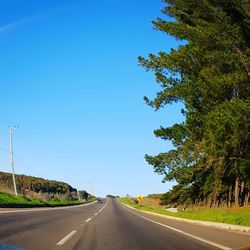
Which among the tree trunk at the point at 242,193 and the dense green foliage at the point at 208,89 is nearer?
the dense green foliage at the point at 208,89

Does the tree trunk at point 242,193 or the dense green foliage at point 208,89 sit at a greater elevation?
the dense green foliage at point 208,89

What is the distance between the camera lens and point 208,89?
101 ft

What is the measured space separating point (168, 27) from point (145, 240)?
69.5 ft

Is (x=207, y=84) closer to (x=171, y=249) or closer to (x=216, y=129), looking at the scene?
(x=216, y=129)

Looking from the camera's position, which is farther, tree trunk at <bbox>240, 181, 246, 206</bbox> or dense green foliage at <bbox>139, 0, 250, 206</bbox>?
tree trunk at <bbox>240, 181, 246, 206</bbox>

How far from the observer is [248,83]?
93.2 feet

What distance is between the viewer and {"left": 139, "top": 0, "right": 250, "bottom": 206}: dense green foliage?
27.0 metres

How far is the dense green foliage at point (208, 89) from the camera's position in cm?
2695

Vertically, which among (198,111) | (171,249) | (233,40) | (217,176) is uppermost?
(233,40)

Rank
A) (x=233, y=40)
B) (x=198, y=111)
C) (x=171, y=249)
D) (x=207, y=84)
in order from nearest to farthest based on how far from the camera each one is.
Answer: (x=171, y=249) → (x=233, y=40) → (x=207, y=84) → (x=198, y=111)

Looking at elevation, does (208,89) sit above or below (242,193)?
above

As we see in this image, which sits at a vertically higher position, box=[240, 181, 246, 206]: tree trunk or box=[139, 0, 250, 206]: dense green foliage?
box=[139, 0, 250, 206]: dense green foliage

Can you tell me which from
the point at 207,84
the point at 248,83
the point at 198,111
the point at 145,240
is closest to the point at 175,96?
the point at 198,111

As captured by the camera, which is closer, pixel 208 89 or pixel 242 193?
pixel 208 89
